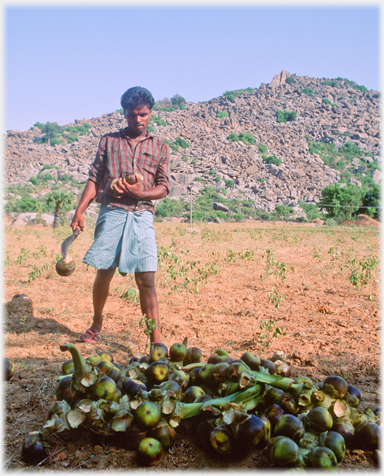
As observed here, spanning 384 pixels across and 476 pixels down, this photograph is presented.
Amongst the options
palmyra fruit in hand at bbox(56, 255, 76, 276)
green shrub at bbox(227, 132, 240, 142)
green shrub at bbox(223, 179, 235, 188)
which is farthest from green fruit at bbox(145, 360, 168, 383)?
green shrub at bbox(227, 132, 240, 142)

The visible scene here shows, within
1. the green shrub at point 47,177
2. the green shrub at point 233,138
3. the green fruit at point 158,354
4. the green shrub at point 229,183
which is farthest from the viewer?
the green shrub at point 233,138

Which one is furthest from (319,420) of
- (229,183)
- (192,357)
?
(229,183)

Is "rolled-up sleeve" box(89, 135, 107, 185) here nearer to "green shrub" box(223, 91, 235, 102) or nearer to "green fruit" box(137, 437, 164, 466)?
"green fruit" box(137, 437, 164, 466)

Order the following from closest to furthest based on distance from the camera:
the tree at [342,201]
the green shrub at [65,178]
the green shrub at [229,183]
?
the tree at [342,201], the green shrub at [65,178], the green shrub at [229,183]

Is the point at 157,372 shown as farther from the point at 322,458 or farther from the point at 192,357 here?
the point at 322,458

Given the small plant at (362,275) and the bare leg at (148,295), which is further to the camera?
the small plant at (362,275)

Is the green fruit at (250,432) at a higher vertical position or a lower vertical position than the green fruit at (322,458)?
higher

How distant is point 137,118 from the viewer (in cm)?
289

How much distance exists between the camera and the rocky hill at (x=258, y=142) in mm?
56031

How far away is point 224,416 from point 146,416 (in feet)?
0.93

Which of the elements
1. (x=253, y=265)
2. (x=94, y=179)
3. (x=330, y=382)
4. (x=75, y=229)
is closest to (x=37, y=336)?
(x=75, y=229)

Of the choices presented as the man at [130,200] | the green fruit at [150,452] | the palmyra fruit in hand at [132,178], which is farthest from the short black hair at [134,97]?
the green fruit at [150,452]

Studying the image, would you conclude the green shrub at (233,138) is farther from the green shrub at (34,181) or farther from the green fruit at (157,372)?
the green fruit at (157,372)

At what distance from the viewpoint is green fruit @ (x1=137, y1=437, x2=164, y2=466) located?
1.37 meters
